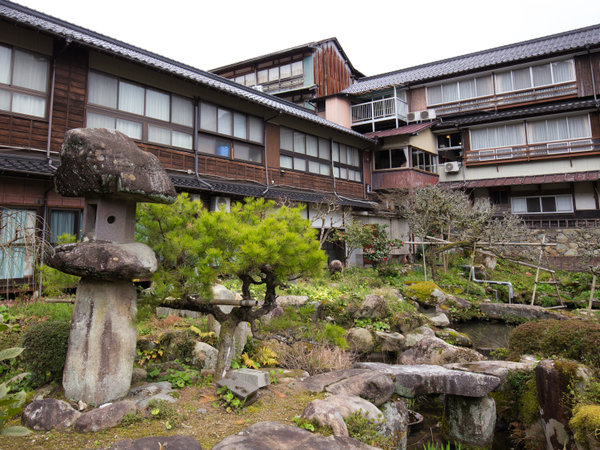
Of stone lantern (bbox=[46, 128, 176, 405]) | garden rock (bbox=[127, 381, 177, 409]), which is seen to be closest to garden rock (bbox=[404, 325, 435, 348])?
garden rock (bbox=[127, 381, 177, 409])

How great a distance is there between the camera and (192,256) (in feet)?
17.8

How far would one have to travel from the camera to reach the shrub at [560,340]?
265 inches

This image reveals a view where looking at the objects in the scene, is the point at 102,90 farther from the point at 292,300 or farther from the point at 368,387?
the point at 368,387

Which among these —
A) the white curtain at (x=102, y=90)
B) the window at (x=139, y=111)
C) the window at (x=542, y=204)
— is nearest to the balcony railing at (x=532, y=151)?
the window at (x=542, y=204)

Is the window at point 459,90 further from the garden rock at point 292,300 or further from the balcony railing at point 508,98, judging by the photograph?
the garden rock at point 292,300

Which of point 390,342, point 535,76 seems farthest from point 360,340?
point 535,76

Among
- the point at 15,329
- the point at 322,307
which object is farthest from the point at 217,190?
the point at 15,329

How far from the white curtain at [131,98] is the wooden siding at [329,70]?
57.2 ft

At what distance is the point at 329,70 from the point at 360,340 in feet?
77.7

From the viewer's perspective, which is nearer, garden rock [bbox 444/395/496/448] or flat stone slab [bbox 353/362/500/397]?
flat stone slab [bbox 353/362/500/397]

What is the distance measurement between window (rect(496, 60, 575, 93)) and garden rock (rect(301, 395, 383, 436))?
2499cm

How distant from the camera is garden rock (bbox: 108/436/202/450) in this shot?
3809 mm

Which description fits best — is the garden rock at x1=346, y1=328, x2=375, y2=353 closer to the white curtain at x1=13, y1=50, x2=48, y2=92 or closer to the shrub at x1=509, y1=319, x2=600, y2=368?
the shrub at x1=509, y1=319, x2=600, y2=368

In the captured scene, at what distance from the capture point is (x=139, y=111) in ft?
40.1
